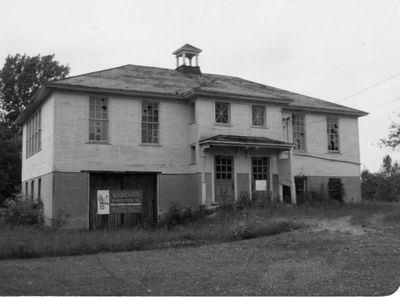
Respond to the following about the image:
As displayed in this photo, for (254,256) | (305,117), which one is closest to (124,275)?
(254,256)

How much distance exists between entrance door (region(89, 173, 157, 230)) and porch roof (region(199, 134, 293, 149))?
3.25m

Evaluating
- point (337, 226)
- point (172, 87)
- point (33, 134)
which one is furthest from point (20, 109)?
point (337, 226)

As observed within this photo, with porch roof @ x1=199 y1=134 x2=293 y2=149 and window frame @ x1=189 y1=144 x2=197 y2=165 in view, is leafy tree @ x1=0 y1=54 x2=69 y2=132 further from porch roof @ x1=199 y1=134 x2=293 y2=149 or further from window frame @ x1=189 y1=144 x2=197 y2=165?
porch roof @ x1=199 y1=134 x2=293 y2=149

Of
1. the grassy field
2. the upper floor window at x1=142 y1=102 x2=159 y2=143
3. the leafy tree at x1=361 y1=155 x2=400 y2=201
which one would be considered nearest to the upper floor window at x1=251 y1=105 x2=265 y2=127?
the upper floor window at x1=142 y1=102 x2=159 y2=143

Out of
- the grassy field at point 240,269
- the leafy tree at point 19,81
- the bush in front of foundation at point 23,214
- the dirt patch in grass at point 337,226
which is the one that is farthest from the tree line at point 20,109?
the grassy field at point 240,269

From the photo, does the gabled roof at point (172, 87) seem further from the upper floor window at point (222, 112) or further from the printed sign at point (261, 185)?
the printed sign at point (261, 185)

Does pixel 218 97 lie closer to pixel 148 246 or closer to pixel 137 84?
pixel 137 84

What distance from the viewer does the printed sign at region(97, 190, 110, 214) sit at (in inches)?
844

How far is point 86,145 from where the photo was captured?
22438 mm

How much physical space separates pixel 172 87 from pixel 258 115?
14.9 ft

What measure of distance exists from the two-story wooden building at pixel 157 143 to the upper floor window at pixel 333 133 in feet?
5.19

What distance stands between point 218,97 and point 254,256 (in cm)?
1237

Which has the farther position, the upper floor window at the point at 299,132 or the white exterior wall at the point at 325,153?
the upper floor window at the point at 299,132

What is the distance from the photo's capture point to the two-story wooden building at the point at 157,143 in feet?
72.7
